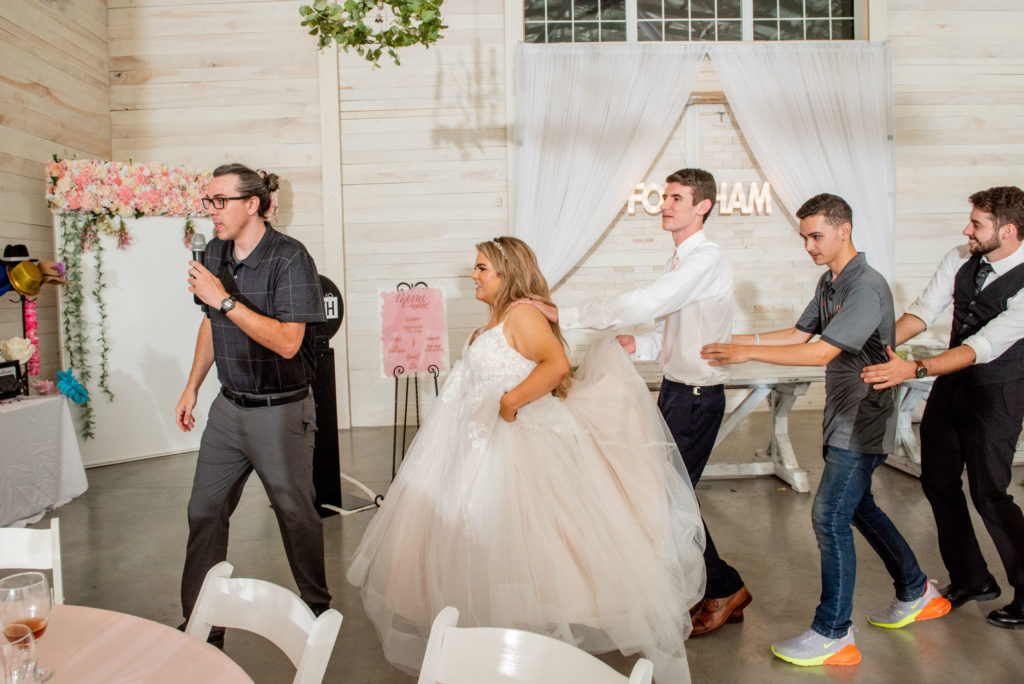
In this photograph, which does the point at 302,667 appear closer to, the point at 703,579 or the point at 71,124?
the point at 703,579

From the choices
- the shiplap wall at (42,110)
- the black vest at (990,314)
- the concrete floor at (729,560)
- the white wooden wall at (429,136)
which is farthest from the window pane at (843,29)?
the shiplap wall at (42,110)

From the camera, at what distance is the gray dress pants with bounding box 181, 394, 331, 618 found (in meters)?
2.64

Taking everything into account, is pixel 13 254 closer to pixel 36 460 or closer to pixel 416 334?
pixel 36 460

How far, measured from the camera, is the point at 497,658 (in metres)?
1.30

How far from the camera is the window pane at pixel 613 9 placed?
6828mm

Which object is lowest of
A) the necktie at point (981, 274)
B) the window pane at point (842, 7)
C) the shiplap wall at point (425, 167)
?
the necktie at point (981, 274)

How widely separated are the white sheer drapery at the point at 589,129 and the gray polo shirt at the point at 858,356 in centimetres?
420

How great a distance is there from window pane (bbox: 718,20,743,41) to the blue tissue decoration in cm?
618

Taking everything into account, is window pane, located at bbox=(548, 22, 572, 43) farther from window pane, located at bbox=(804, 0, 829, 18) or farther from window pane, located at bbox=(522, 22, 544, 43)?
window pane, located at bbox=(804, 0, 829, 18)

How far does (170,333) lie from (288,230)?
1497 mm

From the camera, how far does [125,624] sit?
1.44 m

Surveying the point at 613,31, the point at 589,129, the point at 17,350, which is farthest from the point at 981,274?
the point at 17,350

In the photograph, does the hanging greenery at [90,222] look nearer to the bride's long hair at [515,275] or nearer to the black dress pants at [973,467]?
the bride's long hair at [515,275]

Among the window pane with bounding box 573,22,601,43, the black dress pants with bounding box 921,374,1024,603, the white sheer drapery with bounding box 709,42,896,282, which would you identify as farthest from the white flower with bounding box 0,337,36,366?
the white sheer drapery with bounding box 709,42,896,282
